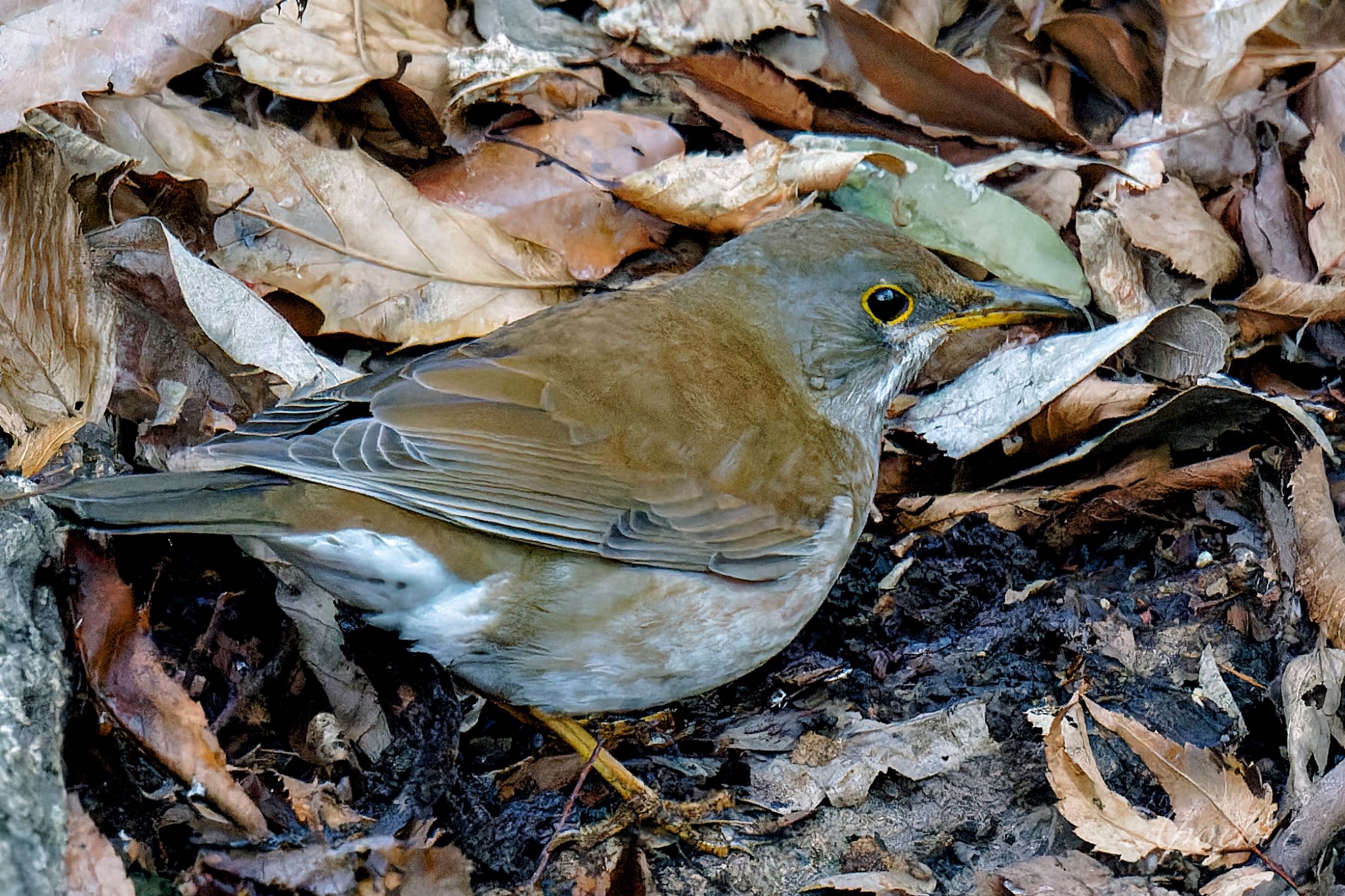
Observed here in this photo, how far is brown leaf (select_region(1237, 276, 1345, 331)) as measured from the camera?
452cm

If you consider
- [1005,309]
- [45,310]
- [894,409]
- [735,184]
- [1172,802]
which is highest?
[45,310]

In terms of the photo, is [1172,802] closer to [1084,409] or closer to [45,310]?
[1084,409]

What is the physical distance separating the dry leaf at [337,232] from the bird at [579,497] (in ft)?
2.42

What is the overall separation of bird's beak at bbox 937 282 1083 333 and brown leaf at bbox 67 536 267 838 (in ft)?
8.18

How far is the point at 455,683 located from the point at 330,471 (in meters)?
0.88

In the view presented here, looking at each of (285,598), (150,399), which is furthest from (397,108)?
(285,598)

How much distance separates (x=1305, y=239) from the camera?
4.78 metres

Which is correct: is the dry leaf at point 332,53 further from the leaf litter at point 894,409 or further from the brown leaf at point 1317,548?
the brown leaf at point 1317,548

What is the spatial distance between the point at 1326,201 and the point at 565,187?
9.54ft

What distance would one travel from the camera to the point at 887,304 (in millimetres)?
3938

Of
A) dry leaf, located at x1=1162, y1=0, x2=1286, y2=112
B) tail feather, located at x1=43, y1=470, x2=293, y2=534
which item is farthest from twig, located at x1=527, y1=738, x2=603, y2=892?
dry leaf, located at x1=1162, y1=0, x2=1286, y2=112

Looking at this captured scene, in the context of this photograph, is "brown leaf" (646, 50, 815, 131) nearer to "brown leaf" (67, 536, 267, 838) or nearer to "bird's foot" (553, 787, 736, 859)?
"bird's foot" (553, 787, 736, 859)

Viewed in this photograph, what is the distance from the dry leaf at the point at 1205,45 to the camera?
5.10 meters

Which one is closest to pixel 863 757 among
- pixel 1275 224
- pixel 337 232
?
pixel 337 232
